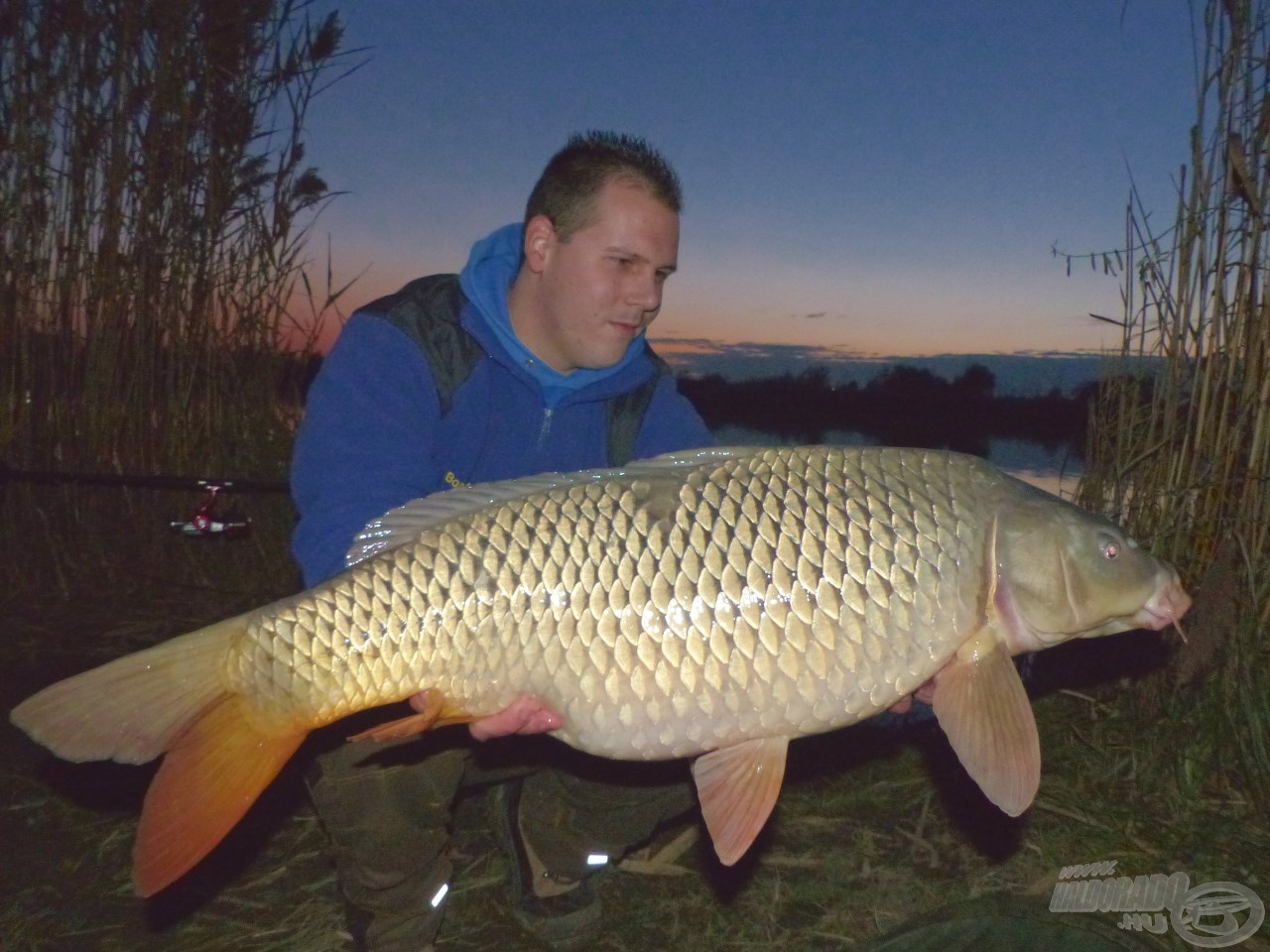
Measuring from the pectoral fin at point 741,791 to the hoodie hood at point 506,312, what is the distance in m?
0.82

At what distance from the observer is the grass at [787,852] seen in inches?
69.5

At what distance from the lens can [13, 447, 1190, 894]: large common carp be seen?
1.27 m

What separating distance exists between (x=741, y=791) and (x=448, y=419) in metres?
0.84

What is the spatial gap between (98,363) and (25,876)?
2.03 metres

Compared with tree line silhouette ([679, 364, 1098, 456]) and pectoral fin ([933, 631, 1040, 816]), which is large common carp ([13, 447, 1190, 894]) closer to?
pectoral fin ([933, 631, 1040, 816])

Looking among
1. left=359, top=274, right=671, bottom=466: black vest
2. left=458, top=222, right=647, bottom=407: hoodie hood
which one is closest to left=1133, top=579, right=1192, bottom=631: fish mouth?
left=458, top=222, right=647, bottom=407: hoodie hood

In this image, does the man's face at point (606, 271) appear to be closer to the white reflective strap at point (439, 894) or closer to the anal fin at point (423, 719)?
the anal fin at point (423, 719)

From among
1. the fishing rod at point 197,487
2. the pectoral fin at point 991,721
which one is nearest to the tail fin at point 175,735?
the pectoral fin at point 991,721

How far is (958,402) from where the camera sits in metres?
10.2

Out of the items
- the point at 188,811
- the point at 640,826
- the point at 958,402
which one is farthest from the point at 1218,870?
the point at 958,402

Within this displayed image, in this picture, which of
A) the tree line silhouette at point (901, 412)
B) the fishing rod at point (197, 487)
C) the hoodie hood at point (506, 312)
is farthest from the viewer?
the tree line silhouette at point (901, 412)

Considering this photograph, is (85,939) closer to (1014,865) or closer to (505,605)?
(505,605)

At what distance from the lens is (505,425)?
1881mm

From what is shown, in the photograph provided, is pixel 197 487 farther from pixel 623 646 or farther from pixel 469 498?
pixel 623 646
